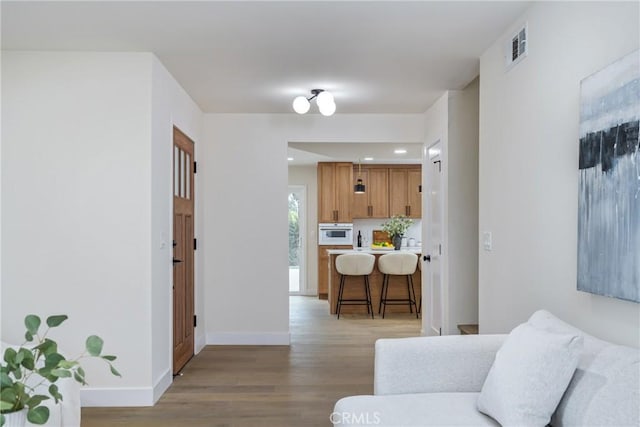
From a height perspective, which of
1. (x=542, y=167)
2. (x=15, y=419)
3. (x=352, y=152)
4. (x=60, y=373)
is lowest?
(x=15, y=419)

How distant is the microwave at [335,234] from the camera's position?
8625 millimetres

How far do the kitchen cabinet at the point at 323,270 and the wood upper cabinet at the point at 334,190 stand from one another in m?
0.48

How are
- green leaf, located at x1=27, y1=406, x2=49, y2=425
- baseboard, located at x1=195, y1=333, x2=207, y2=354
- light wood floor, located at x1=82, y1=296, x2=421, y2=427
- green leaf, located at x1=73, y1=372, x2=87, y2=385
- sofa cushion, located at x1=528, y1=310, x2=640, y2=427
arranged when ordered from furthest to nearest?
baseboard, located at x1=195, y1=333, x2=207, y2=354
light wood floor, located at x1=82, y1=296, x2=421, y2=427
sofa cushion, located at x1=528, y1=310, x2=640, y2=427
green leaf, located at x1=73, y1=372, x2=87, y2=385
green leaf, located at x1=27, y1=406, x2=49, y2=425

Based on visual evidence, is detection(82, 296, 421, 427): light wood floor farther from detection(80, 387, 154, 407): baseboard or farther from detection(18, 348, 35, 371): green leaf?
detection(18, 348, 35, 371): green leaf

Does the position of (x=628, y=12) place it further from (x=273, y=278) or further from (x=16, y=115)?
(x=273, y=278)

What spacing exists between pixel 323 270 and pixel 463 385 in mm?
6476

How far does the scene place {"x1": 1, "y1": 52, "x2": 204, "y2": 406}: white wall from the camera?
3.33 meters

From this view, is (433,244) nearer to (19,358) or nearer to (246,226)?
(246,226)

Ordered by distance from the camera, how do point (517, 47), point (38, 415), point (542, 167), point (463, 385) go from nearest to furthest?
point (38, 415) < point (463, 385) < point (542, 167) < point (517, 47)

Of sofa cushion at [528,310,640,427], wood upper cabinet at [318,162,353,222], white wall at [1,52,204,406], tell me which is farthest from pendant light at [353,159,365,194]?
sofa cushion at [528,310,640,427]

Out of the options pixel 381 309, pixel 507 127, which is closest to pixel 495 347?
pixel 507 127

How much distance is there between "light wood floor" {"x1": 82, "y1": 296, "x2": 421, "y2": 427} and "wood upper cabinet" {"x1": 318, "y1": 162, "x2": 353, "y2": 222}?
298 centimetres

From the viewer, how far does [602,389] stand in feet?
5.16

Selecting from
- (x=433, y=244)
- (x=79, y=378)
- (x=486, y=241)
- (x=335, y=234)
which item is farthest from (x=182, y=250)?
(x=335, y=234)
